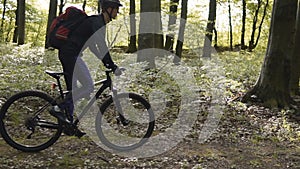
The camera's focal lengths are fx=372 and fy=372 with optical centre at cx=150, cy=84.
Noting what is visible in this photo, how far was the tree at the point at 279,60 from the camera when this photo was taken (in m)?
8.09

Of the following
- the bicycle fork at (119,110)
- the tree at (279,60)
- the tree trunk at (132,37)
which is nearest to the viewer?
the bicycle fork at (119,110)

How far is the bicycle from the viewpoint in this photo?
15.7ft

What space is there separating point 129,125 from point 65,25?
1.76m

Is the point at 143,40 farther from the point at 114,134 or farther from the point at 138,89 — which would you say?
the point at 114,134

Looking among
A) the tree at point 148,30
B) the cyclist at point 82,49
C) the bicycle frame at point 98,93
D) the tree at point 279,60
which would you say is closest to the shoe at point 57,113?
the cyclist at point 82,49

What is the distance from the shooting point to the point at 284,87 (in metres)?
8.18

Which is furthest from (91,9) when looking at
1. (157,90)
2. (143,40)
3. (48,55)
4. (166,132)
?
(166,132)

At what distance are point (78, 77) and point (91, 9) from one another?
2794 cm

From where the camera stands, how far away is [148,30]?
10.7 metres

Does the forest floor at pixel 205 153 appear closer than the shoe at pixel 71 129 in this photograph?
Yes

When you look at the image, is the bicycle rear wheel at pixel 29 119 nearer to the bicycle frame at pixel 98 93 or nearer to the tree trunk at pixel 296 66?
the bicycle frame at pixel 98 93

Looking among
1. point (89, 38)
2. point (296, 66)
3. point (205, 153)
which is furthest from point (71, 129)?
point (296, 66)

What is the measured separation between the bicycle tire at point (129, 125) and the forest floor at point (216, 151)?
0.73 ft

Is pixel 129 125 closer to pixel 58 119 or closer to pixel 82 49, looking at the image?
pixel 58 119
